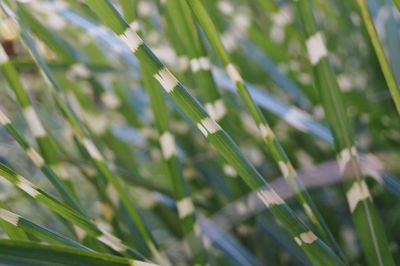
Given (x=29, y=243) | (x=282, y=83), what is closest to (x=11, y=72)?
(x=29, y=243)

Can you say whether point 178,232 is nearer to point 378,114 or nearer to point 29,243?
point 378,114

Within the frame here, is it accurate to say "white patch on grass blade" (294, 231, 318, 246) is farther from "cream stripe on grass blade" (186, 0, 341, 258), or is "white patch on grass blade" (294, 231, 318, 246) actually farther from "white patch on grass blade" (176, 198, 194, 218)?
"white patch on grass blade" (176, 198, 194, 218)

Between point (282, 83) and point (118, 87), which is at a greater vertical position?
point (118, 87)

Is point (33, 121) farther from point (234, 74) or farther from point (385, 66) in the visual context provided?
point (385, 66)

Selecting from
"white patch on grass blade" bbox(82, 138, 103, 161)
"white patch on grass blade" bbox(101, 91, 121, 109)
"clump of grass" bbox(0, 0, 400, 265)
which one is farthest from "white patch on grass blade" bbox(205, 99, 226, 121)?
"white patch on grass blade" bbox(101, 91, 121, 109)

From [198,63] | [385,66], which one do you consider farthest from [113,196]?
[385,66]

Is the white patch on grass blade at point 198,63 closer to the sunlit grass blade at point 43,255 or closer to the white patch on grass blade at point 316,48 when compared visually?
the white patch on grass blade at point 316,48

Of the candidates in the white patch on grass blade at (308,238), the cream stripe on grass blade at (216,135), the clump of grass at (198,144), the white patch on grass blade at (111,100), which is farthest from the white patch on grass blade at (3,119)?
the white patch on grass blade at (111,100)
